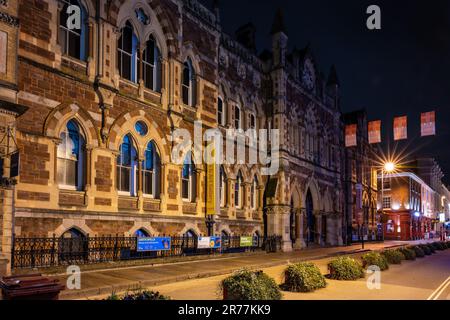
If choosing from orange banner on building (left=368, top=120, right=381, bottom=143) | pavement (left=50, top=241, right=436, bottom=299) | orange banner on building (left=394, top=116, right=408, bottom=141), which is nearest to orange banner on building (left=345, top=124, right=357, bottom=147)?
orange banner on building (left=368, top=120, right=381, bottom=143)

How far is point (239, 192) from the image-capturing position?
2858 cm

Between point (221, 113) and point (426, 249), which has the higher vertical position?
point (221, 113)

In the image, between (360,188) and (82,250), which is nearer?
(82,250)

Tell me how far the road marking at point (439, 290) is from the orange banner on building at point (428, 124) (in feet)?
34.8

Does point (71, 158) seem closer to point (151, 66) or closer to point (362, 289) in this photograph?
point (151, 66)

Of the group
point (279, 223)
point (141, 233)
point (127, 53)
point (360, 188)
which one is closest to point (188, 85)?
point (127, 53)

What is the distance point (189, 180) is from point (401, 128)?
45.3ft

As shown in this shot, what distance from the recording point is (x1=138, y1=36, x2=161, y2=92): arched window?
21.3 m

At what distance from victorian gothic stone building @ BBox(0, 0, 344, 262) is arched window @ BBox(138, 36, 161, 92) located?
0.07m

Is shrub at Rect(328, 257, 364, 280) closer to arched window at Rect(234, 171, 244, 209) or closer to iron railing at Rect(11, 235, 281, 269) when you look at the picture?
iron railing at Rect(11, 235, 281, 269)

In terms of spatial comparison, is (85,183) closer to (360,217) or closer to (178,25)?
(178,25)

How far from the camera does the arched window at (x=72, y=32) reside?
17.2 m

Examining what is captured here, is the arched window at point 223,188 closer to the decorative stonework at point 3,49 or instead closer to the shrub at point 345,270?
the shrub at point 345,270

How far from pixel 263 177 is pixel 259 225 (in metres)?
3.49
